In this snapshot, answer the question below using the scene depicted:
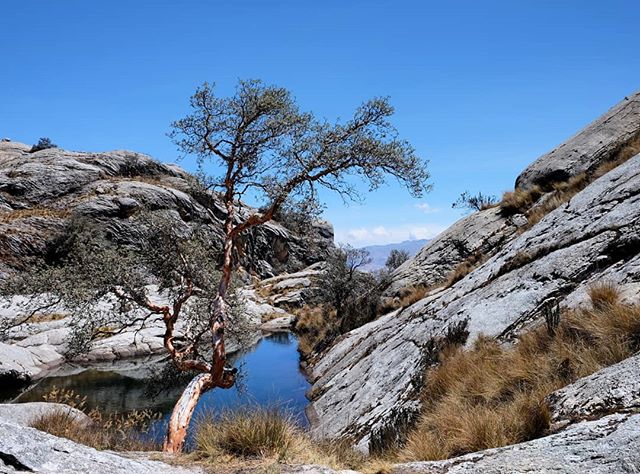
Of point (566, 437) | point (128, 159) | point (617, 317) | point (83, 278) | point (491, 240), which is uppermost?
point (128, 159)

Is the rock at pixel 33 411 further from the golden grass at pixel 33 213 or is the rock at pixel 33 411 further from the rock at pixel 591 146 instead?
the golden grass at pixel 33 213

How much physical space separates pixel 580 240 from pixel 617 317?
497 cm

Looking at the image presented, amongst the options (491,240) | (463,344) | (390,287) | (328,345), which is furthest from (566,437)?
(328,345)

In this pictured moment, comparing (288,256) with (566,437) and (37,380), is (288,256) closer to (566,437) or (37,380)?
(37,380)

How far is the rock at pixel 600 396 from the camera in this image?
4277 millimetres

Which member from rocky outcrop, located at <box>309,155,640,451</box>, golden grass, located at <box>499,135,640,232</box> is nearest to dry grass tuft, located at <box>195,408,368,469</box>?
rocky outcrop, located at <box>309,155,640,451</box>

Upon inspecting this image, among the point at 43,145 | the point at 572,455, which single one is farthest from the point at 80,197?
the point at 572,455

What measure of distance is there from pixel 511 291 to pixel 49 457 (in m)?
10.2

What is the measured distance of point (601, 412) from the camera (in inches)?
171

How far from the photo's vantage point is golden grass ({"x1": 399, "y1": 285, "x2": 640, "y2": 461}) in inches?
209

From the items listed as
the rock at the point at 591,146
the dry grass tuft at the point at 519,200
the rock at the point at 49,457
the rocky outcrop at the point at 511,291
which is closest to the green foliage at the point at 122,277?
the rocky outcrop at the point at 511,291

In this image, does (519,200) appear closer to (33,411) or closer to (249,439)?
(249,439)

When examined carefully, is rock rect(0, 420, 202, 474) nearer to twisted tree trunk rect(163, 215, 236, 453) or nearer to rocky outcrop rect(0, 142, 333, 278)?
twisted tree trunk rect(163, 215, 236, 453)

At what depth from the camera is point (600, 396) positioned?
455 centimetres
